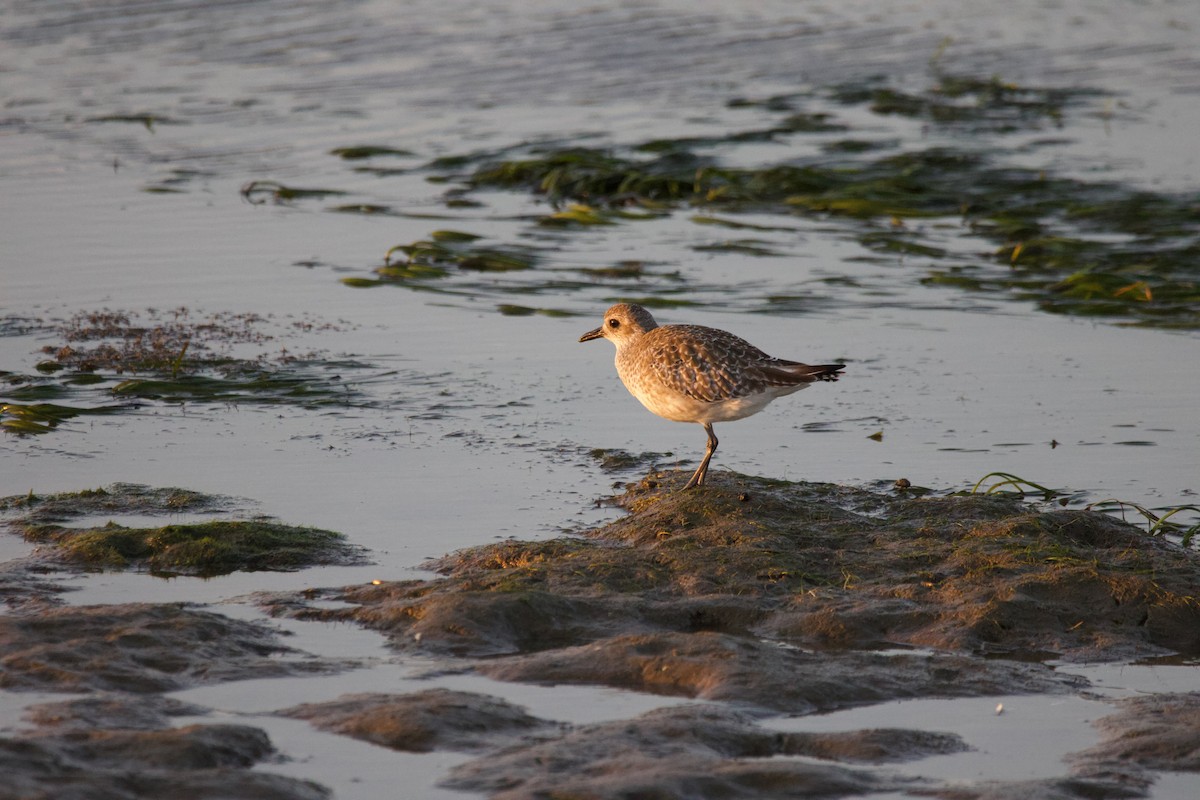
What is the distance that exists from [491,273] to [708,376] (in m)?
4.71

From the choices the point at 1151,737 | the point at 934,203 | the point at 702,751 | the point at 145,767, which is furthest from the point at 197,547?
the point at 934,203

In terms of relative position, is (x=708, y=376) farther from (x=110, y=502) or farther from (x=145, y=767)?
(x=145, y=767)

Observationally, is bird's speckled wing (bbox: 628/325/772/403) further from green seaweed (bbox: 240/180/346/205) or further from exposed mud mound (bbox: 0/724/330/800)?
green seaweed (bbox: 240/180/346/205)

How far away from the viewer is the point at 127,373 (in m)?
10.1

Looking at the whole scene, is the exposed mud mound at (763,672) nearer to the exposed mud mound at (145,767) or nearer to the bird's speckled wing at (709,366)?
the exposed mud mound at (145,767)

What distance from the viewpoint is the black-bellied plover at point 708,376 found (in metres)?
8.19

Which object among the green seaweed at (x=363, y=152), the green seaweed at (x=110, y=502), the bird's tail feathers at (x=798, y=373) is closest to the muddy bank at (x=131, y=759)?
the green seaweed at (x=110, y=502)

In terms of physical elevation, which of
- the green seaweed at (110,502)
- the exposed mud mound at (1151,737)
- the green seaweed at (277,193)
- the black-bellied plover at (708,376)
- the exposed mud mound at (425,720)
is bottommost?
the exposed mud mound at (1151,737)

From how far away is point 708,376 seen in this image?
820 cm

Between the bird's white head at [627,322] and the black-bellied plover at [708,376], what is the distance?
439 mm

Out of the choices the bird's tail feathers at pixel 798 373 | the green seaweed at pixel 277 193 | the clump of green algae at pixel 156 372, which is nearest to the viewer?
the bird's tail feathers at pixel 798 373

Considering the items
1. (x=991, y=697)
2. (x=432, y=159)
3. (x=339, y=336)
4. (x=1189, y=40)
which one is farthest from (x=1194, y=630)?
(x=1189, y=40)

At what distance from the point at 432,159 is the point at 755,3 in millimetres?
10430

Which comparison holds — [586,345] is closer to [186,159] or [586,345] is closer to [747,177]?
[747,177]
